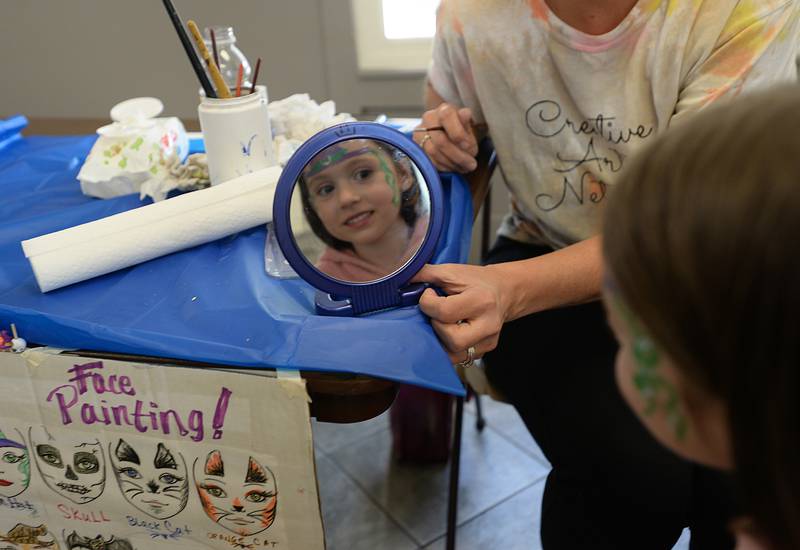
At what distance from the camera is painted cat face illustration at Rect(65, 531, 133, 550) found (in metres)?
0.78

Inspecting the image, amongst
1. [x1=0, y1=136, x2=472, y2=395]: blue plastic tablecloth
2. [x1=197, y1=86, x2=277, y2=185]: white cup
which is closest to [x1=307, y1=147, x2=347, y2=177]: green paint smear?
[x1=0, y1=136, x2=472, y2=395]: blue plastic tablecloth

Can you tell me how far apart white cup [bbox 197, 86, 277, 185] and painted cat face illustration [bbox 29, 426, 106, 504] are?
14.2 inches

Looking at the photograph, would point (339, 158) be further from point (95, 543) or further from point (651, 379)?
point (95, 543)

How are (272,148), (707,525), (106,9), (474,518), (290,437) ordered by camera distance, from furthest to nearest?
(106,9) → (474,518) → (272,148) → (707,525) → (290,437)

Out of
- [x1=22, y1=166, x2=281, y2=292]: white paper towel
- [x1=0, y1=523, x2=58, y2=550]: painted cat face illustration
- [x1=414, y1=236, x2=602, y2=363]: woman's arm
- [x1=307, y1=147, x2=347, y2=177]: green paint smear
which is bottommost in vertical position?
[x1=0, y1=523, x2=58, y2=550]: painted cat face illustration

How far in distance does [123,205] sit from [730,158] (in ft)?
2.54

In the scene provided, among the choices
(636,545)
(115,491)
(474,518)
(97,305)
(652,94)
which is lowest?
(474,518)

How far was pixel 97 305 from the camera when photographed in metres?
0.71

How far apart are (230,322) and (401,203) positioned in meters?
0.21

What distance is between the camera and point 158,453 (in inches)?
27.6

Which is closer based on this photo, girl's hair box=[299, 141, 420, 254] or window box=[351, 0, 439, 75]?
girl's hair box=[299, 141, 420, 254]

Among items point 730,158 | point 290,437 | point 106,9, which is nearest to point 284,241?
point 290,437

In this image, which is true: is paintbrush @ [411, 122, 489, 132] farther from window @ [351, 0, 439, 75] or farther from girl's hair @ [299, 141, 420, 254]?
window @ [351, 0, 439, 75]

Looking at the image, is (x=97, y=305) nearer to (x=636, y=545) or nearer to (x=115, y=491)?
(x=115, y=491)
